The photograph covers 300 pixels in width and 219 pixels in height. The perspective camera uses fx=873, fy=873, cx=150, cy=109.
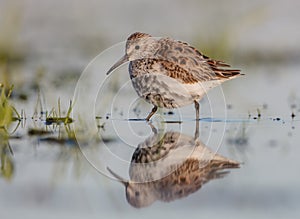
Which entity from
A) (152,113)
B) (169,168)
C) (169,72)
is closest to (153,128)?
(152,113)

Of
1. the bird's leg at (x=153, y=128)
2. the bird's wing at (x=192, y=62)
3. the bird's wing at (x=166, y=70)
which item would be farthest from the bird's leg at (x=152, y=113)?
the bird's wing at (x=192, y=62)

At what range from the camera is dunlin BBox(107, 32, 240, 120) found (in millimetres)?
8648

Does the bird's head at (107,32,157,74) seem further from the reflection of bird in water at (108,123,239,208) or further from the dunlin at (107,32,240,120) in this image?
the reflection of bird in water at (108,123,239,208)

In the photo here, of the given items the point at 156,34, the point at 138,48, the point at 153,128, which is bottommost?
the point at 153,128

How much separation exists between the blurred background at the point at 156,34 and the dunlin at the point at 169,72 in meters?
0.45

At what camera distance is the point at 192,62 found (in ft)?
29.5

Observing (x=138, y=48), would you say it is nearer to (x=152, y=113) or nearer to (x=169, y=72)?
(x=169, y=72)

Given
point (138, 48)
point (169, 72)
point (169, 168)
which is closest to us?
point (169, 168)

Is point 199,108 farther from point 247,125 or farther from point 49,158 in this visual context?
point 49,158

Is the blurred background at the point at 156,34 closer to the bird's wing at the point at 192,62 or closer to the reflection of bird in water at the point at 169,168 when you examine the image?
the reflection of bird in water at the point at 169,168

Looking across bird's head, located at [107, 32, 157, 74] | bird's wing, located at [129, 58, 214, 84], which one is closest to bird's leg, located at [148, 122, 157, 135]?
bird's wing, located at [129, 58, 214, 84]

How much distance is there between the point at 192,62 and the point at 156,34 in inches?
158

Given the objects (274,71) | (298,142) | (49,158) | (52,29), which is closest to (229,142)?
(298,142)

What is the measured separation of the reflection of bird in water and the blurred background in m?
0.13
